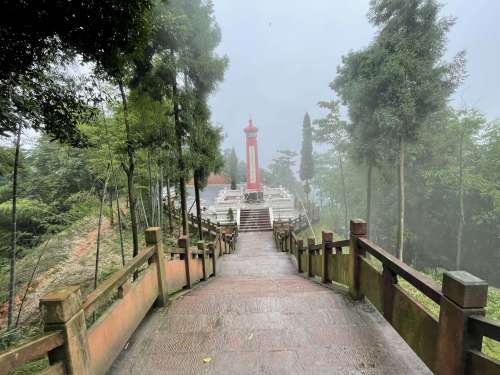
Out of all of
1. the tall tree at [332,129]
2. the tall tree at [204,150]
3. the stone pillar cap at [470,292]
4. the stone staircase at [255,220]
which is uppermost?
the tall tree at [332,129]

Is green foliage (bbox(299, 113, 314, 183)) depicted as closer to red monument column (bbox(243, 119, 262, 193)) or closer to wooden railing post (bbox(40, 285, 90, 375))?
red monument column (bbox(243, 119, 262, 193))

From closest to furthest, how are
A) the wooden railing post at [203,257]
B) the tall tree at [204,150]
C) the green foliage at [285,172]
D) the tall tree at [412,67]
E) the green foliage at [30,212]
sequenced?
the wooden railing post at [203,257] < the tall tree at [204,150] < the green foliage at [30,212] < the tall tree at [412,67] < the green foliage at [285,172]

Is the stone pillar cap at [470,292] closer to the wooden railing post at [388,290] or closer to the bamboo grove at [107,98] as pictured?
the wooden railing post at [388,290]

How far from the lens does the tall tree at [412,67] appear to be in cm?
835

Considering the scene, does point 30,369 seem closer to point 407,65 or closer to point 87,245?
point 87,245

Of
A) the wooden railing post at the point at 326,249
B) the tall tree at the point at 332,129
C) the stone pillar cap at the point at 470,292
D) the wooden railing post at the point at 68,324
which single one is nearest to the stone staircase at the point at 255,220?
the tall tree at the point at 332,129

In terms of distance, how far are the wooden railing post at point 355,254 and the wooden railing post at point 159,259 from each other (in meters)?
2.34

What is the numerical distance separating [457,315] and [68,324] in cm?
223

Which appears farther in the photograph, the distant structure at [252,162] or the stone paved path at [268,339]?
the distant structure at [252,162]

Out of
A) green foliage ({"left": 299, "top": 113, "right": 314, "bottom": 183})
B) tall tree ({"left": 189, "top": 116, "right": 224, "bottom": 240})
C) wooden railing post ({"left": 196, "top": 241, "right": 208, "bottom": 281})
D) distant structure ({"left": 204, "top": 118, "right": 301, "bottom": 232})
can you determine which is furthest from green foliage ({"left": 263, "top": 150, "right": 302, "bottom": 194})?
wooden railing post ({"left": 196, "top": 241, "right": 208, "bottom": 281})

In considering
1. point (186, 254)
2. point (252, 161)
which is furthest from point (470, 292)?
point (252, 161)

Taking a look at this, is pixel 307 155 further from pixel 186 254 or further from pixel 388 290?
pixel 388 290

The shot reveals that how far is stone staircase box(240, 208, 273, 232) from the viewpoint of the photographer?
16550mm

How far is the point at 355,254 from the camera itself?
118 inches
